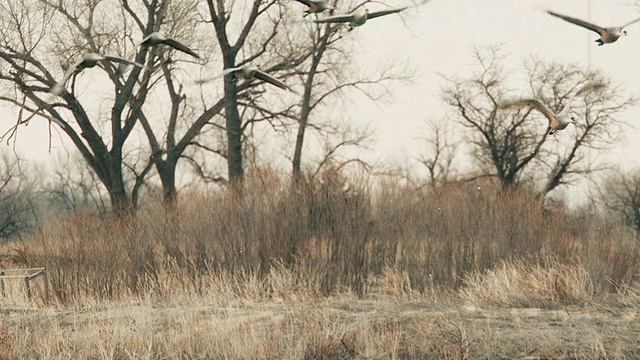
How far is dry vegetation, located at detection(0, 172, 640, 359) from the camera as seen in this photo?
10086 mm

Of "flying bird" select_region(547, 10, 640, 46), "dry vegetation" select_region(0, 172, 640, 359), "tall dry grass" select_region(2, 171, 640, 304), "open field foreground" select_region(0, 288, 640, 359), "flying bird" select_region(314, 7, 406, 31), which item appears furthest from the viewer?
"tall dry grass" select_region(2, 171, 640, 304)

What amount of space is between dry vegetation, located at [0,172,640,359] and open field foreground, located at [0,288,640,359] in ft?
0.09

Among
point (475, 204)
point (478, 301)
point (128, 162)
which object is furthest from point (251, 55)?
point (478, 301)

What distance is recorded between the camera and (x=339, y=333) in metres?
9.96

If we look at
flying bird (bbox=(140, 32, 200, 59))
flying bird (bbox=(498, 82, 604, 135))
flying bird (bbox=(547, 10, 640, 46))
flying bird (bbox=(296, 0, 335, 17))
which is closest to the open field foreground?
flying bird (bbox=(498, 82, 604, 135))

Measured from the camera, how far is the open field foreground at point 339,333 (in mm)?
9742

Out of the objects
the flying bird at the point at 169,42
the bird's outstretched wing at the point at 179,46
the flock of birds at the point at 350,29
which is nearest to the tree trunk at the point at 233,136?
the flock of birds at the point at 350,29

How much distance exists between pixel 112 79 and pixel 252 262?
12.8 m

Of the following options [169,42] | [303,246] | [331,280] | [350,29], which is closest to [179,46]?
[169,42]

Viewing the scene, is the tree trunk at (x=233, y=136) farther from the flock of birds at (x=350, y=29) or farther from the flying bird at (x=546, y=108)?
the flying bird at (x=546, y=108)

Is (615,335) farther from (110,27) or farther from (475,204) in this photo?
(110,27)

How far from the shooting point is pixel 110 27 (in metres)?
25.8

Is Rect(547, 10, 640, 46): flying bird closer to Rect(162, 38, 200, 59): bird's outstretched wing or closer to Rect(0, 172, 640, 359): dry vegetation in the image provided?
Rect(0, 172, 640, 359): dry vegetation

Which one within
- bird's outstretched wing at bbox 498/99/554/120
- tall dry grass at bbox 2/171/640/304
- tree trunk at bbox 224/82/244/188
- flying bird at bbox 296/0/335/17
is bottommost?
tall dry grass at bbox 2/171/640/304
